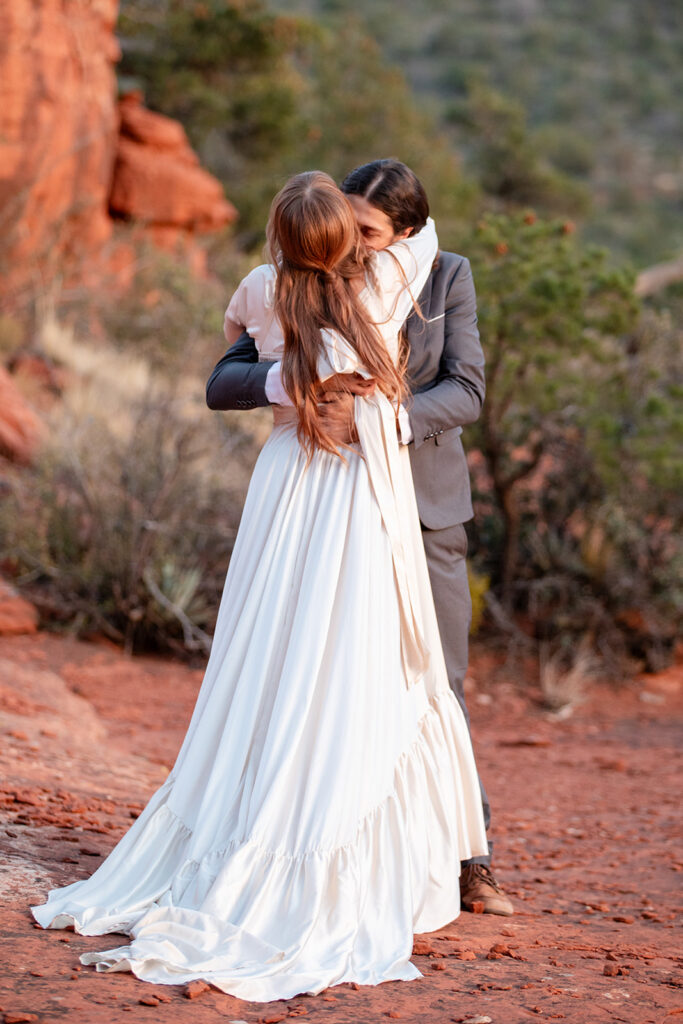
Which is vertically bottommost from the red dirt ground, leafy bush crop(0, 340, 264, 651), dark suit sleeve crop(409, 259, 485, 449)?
the red dirt ground

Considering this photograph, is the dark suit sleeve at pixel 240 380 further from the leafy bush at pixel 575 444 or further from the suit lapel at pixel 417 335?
the leafy bush at pixel 575 444

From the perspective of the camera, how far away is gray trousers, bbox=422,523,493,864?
334cm

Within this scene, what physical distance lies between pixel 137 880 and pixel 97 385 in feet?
26.1

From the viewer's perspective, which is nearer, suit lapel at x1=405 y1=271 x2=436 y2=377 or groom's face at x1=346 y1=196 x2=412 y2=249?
groom's face at x1=346 y1=196 x2=412 y2=249

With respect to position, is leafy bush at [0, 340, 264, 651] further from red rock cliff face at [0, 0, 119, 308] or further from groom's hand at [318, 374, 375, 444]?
red rock cliff face at [0, 0, 119, 308]

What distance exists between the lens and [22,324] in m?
11.5

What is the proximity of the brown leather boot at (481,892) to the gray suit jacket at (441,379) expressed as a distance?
1097mm

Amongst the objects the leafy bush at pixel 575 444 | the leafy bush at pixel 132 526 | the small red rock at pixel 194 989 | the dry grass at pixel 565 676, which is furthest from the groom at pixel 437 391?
the dry grass at pixel 565 676

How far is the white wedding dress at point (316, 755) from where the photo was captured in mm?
2729

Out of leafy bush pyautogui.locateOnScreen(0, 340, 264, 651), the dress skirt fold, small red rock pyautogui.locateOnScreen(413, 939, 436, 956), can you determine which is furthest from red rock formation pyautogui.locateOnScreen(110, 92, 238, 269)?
small red rock pyautogui.locateOnScreen(413, 939, 436, 956)

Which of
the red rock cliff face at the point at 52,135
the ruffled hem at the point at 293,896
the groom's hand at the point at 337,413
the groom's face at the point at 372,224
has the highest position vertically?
the red rock cliff face at the point at 52,135

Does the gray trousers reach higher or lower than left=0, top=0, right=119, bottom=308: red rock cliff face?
lower

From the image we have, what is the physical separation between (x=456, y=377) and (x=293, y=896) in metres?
1.56

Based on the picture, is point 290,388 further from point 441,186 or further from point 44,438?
point 441,186
